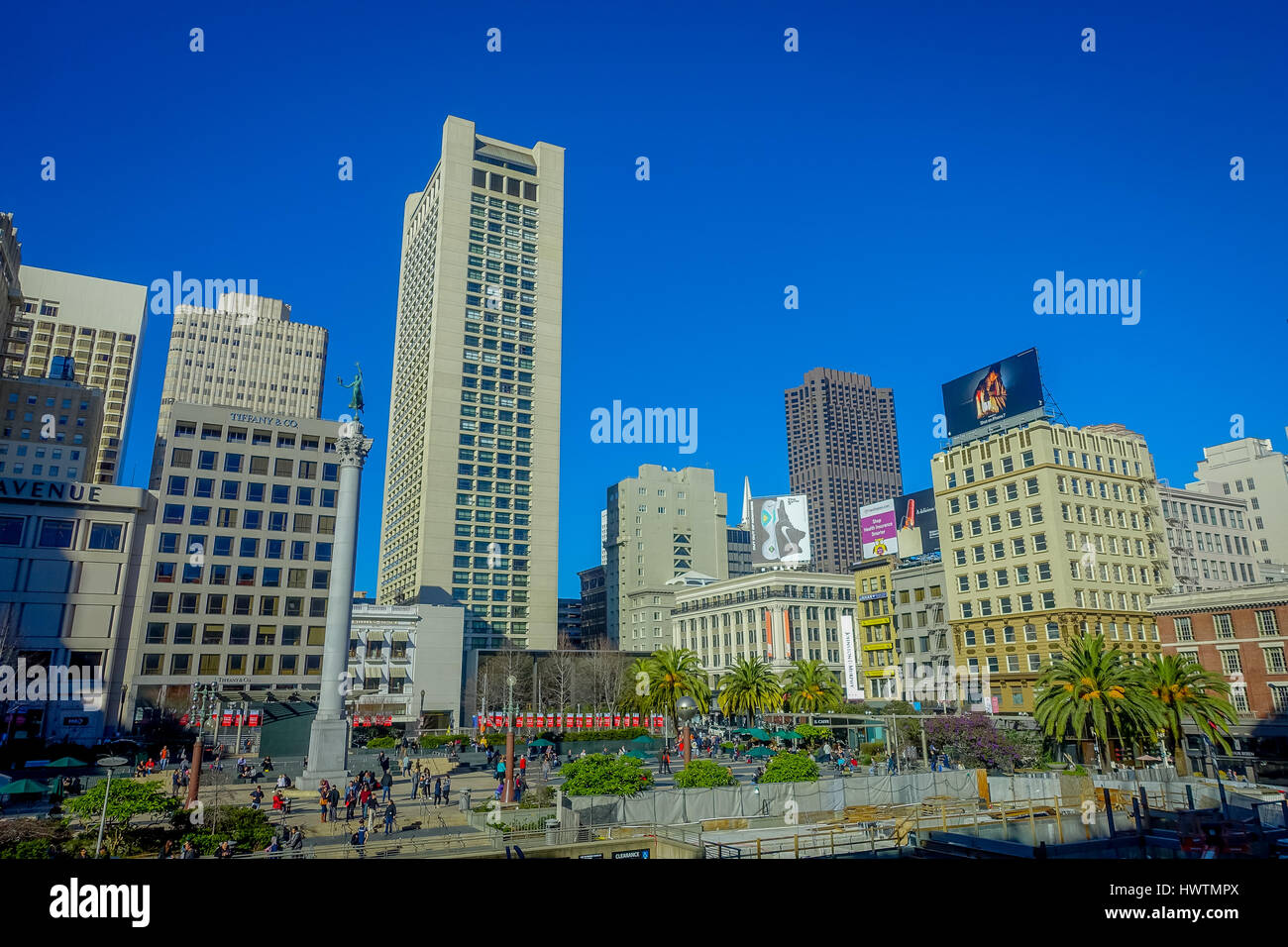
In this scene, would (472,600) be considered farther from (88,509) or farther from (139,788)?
(139,788)

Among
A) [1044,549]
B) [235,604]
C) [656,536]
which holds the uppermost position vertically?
[656,536]

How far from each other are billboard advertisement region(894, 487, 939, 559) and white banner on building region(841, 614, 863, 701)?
10761mm

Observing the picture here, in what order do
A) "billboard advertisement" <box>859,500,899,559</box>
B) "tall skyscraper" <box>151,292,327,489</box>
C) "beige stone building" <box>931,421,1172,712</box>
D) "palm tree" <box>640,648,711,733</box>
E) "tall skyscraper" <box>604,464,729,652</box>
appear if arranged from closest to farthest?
"palm tree" <box>640,648,711,733</box> < "beige stone building" <box>931,421,1172,712</box> < "billboard advertisement" <box>859,500,899,559</box> < "tall skyscraper" <box>604,464,729,652</box> < "tall skyscraper" <box>151,292,327,489</box>

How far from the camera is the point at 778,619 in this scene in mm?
112188

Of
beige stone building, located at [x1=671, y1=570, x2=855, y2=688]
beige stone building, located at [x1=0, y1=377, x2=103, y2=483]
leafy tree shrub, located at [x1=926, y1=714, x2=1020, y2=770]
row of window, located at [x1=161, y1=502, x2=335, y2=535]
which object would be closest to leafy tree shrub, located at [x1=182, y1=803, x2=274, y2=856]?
leafy tree shrub, located at [x1=926, y1=714, x2=1020, y2=770]

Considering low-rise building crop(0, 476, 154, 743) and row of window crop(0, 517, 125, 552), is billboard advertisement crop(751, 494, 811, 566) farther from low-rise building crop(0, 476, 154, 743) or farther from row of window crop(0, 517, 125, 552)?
row of window crop(0, 517, 125, 552)

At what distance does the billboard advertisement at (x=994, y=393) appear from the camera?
77.4 meters

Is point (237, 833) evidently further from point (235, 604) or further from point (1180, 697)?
point (235, 604)

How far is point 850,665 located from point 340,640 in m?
63.9

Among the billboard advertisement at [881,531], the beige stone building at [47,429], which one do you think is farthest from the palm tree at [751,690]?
the beige stone building at [47,429]

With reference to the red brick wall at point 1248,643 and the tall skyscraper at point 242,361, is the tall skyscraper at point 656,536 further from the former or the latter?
the red brick wall at point 1248,643

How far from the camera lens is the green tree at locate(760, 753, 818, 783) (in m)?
34.8

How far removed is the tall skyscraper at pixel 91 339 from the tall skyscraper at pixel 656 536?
98.3 metres

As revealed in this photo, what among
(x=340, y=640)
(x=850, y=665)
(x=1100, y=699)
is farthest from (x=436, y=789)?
(x=850, y=665)
